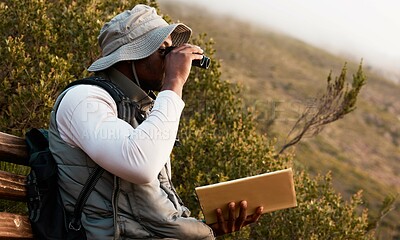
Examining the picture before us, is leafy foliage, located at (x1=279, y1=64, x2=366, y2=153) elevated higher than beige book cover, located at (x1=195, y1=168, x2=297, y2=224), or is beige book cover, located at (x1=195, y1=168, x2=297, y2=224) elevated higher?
beige book cover, located at (x1=195, y1=168, x2=297, y2=224)

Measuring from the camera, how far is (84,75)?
24.3 feet

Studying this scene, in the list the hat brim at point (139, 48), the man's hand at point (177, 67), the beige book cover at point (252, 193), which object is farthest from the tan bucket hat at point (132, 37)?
the beige book cover at point (252, 193)


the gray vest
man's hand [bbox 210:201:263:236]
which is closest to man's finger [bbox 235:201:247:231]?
man's hand [bbox 210:201:263:236]

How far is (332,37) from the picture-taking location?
376 feet

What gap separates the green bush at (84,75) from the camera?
681 centimetres

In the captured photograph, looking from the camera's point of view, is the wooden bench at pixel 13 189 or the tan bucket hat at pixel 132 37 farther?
the tan bucket hat at pixel 132 37

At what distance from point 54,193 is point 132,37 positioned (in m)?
0.84

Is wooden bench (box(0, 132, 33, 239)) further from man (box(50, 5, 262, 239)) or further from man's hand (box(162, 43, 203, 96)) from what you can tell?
man's hand (box(162, 43, 203, 96))

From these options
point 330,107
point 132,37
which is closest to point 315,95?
point 330,107

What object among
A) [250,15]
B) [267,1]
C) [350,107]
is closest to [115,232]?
[350,107]

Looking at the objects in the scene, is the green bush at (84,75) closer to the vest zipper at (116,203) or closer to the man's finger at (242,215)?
the man's finger at (242,215)

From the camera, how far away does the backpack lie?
2.82 m

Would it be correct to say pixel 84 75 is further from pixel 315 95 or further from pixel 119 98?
pixel 315 95

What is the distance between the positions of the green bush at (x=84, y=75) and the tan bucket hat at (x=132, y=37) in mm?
3564
